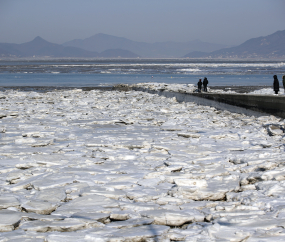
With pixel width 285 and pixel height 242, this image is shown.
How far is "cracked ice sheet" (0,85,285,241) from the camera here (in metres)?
3.32

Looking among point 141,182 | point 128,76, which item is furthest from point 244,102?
point 128,76

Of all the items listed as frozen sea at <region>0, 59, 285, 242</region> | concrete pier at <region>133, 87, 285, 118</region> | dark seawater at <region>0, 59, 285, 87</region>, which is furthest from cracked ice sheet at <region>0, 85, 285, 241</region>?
dark seawater at <region>0, 59, 285, 87</region>

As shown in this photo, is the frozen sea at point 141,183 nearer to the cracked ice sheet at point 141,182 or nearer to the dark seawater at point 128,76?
the cracked ice sheet at point 141,182

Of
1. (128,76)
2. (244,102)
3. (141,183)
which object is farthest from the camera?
(128,76)

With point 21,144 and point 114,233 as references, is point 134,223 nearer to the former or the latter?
point 114,233

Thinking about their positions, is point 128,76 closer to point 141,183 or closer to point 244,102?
point 244,102

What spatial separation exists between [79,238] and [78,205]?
79 cm

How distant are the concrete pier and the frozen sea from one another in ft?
6.29

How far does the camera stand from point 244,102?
457 inches

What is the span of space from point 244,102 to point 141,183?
7932mm

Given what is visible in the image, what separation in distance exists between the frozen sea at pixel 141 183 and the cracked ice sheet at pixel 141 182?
0.01 meters

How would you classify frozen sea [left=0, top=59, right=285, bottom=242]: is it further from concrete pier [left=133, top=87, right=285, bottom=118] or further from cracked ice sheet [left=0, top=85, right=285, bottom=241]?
concrete pier [left=133, top=87, right=285, bottom=118]

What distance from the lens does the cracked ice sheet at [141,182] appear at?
3.32 metres

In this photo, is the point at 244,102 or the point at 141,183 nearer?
the point at 141,183
